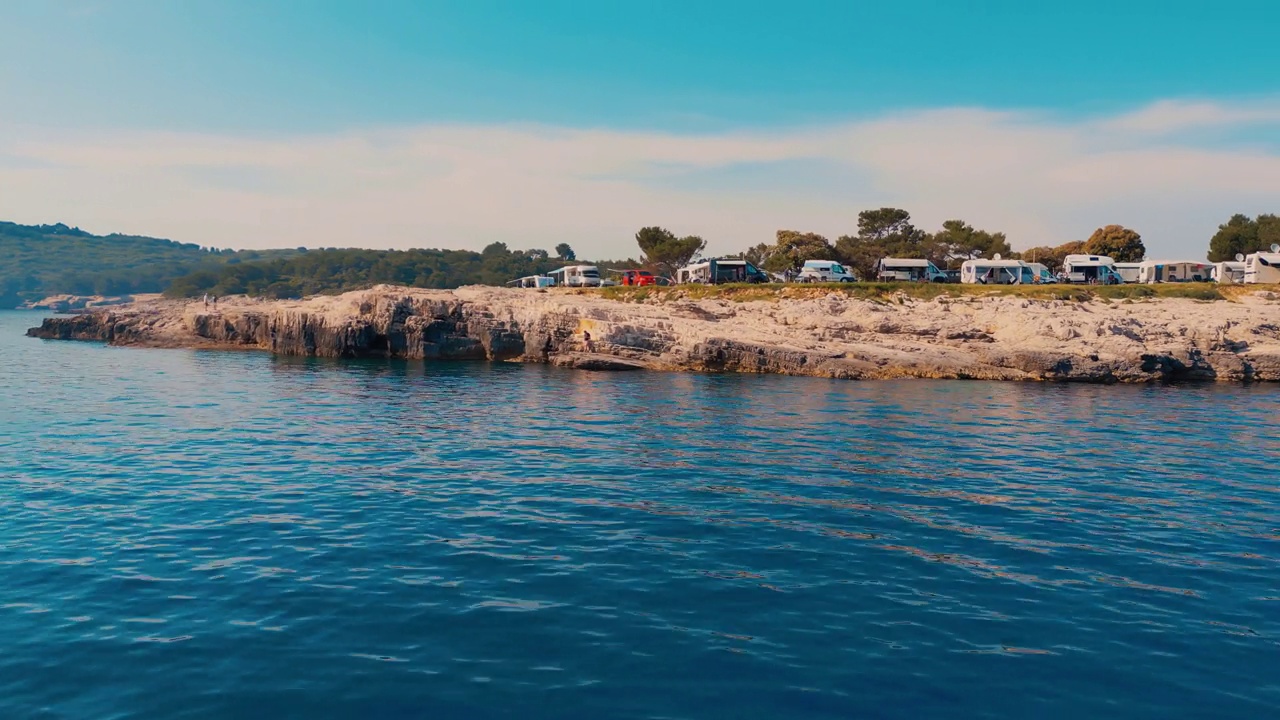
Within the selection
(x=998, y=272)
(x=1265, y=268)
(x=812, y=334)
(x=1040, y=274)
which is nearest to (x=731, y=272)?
(x=812, y=334)

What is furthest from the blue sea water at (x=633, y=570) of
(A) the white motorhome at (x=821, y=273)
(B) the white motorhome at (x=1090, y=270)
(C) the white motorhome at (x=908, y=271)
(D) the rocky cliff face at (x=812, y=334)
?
(B) the white motorhome at (x=1090, y=270)

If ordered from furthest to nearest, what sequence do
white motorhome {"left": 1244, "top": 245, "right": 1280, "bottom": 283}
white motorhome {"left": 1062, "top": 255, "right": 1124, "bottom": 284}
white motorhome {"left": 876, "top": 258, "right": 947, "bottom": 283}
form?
1. white motorhome {"left": 876, "top": 258, "right": 947, "bottom": 283}
2. white motorhome {"left": 1062, "top": 255, "right": 1124, "bottom": 284}
3. white motorhome {"left": 1244, "top": 245, "right": 1280, "bottom": 283}

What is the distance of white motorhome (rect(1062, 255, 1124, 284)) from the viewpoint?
255 ft

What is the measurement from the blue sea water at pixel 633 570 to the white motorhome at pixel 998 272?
51.7 metres

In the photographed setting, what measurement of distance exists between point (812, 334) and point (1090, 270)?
4031 centimetres

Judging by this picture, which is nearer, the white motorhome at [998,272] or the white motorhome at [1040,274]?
the white motorhome at [1040,274]

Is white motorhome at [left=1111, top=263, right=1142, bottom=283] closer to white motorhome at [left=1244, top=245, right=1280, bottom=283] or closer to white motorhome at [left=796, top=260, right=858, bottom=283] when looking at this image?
white motorhome at [left=1244, top=245, right=1280, bottom=283]

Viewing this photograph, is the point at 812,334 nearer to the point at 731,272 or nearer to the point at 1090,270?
the point at 731,272

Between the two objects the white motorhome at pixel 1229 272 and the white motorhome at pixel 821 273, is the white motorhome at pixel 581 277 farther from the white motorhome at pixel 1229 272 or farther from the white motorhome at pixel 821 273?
the white motorhome at pixel 1229 272

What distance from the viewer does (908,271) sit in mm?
84250

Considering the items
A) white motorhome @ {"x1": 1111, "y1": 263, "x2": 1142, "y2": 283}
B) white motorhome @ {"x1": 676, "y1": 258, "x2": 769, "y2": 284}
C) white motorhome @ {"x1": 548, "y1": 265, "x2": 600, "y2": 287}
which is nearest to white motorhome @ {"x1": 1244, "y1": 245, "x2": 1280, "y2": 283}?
white motorhome @ {"x1": 1111, "y1": 263, "x2": 1142, "y2": 283}

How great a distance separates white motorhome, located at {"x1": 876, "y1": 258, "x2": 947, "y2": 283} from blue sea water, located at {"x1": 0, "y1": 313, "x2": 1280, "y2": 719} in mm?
52804

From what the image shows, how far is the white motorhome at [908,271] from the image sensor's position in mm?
81000

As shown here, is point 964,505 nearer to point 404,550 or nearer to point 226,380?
point 404,550
